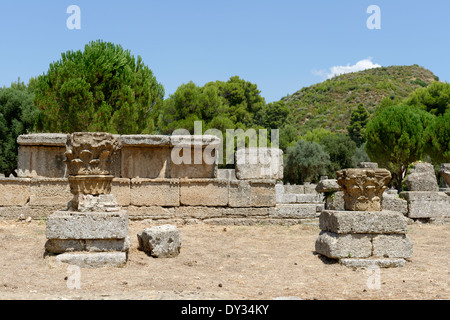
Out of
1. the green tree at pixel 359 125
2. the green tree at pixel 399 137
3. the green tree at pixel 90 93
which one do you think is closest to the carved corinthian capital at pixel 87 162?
the green tree at pixel 90 93

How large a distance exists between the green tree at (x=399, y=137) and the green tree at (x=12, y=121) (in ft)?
72.6

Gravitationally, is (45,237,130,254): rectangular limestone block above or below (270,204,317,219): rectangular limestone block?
below

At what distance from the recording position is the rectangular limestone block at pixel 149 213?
891 cm

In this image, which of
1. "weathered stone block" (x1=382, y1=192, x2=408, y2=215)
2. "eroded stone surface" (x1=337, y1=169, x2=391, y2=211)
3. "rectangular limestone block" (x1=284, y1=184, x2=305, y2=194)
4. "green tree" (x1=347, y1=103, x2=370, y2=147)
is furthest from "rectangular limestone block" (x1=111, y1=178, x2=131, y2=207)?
"green tree" (x1=347, y1=103, x2=370, y2=147)

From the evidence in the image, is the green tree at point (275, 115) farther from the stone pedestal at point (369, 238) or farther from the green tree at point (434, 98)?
the stone pedestal at point (369, 238)

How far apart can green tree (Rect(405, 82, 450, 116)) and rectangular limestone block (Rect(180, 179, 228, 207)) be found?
32047 millimetres

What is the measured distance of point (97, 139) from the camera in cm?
614

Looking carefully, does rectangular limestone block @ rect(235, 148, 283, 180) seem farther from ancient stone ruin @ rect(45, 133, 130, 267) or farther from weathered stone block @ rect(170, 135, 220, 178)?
ancient stone ruin @ rect(45, 133, 130, 267)

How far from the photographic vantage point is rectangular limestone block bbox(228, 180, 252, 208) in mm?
9203

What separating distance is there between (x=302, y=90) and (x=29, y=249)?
2664 inches

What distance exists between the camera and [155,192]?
29.6 ft

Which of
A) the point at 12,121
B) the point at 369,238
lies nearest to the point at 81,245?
the point at 369,238

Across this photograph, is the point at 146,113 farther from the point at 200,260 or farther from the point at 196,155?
the point at 200,260

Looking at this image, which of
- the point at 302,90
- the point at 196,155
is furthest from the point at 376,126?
the point at 302,90
